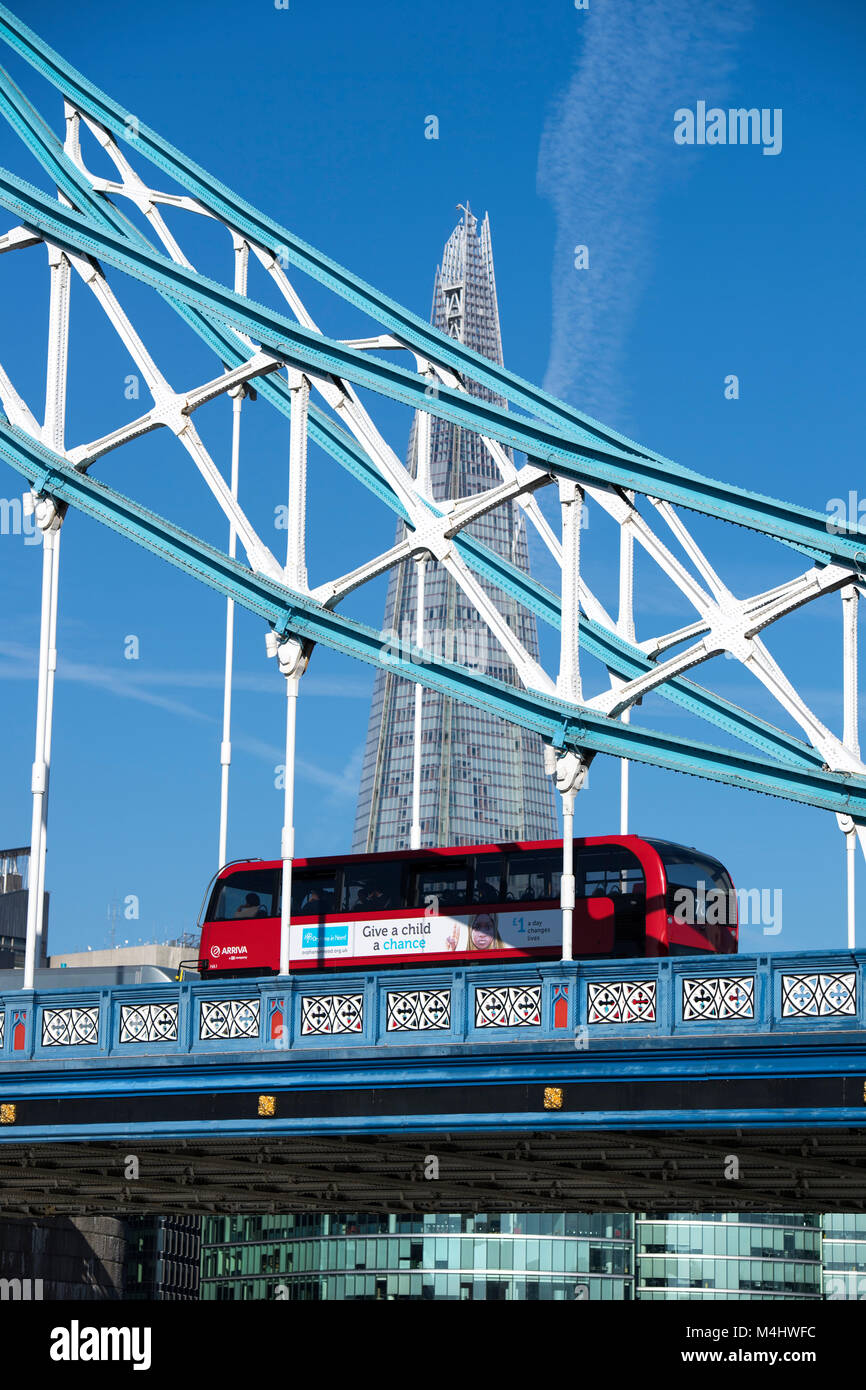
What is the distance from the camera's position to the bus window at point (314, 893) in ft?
130

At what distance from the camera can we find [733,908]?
38.6 meters

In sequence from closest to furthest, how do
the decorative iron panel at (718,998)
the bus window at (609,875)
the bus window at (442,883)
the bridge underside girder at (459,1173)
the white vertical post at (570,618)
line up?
the decorative iron panel at (718,998)
the white vertical post at (570,618)
the bridge underside girder at (459,1173)
the bus window at (609,875)
the bus window at (442,883)

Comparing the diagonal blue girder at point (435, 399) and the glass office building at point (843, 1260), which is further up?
the diagonal blue girder at point (435, 399)

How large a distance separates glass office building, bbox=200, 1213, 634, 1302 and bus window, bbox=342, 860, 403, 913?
109 metres

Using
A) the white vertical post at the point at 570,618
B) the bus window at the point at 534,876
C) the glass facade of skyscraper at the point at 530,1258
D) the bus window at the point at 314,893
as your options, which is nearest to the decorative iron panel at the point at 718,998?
the white vertical post at the point at 570,618

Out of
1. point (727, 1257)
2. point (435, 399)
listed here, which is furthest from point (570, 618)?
point (727, 1257)

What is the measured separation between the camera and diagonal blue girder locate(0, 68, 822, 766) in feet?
116

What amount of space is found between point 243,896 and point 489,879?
6.27m

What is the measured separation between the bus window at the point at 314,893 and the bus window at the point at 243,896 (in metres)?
0.63

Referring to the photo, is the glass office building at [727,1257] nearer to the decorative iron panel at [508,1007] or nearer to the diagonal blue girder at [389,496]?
the diagonal blue girder at [389,496]
